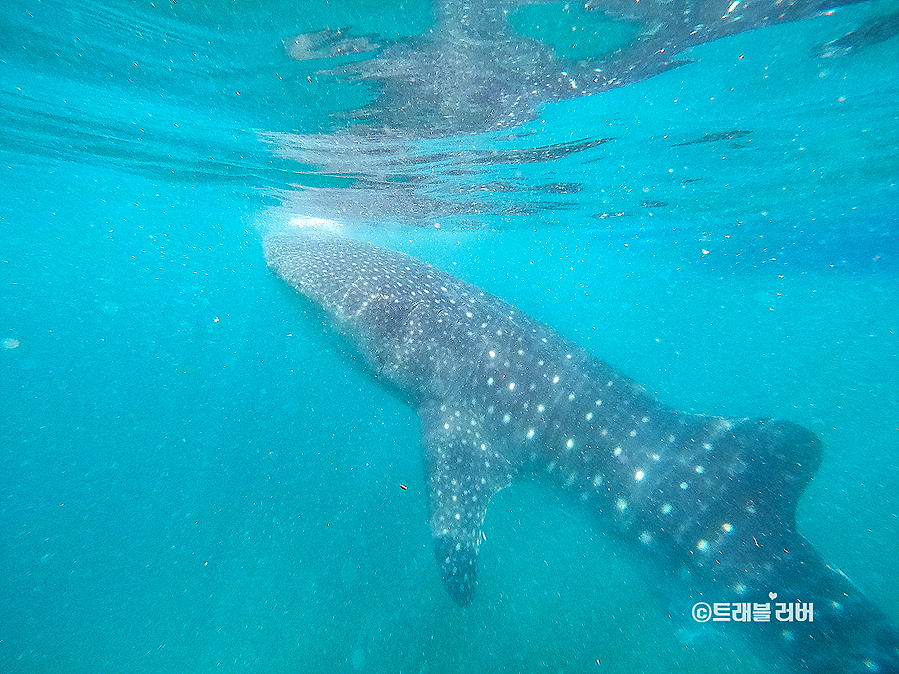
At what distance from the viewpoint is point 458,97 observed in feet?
27.3

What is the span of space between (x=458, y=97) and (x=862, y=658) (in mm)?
9964

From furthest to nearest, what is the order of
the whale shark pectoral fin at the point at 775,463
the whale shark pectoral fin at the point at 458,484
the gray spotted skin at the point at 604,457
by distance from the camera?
1. the whale shark pectoral fin at the point at 458,484
2. the whale shark pectoral fin at the point at 775,463
3. the gray spotted skin at the point at 604,457

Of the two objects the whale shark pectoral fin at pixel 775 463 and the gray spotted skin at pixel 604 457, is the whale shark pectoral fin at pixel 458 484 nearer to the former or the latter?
the gray spotted skin at pixel 604 457

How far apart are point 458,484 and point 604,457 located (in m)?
1.91

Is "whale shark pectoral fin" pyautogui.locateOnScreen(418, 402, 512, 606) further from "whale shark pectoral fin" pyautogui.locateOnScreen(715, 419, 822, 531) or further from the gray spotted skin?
"whale shark pectoral fin" pyautogui.locateOnScreen(715, 419, 822, 531)

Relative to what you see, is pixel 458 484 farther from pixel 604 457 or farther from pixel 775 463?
pixel 775 463

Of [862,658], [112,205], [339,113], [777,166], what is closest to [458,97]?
[339,113]

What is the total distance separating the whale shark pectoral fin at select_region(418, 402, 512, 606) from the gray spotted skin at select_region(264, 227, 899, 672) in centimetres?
2

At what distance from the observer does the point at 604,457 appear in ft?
16.0

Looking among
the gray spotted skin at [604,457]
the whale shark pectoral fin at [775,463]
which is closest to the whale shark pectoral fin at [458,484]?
the gray spotted skin at [604,457]

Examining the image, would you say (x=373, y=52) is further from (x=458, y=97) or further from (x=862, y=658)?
(x=862, y=658)

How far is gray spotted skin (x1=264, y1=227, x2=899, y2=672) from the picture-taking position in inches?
148

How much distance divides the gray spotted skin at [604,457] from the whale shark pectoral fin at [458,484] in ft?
0.05

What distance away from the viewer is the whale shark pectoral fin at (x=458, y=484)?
15.2 ft
